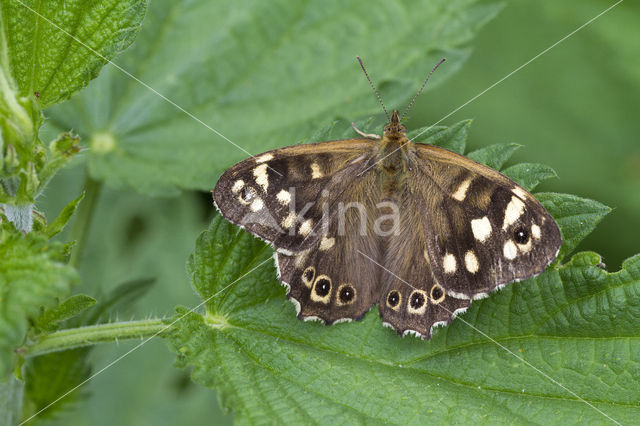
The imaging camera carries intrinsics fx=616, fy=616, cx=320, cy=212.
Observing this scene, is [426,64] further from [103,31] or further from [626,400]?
[626,400]

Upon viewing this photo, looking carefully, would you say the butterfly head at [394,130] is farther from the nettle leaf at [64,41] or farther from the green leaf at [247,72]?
the nettle leaf at [64,41]

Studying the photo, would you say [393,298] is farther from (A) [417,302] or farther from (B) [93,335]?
(B) [93,335]

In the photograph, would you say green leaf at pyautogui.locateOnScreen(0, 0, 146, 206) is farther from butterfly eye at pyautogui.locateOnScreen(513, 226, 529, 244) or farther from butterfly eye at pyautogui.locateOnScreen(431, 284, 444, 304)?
butterfly eye at pyautogui.locateOnScreen(513, 226, 529, 244)

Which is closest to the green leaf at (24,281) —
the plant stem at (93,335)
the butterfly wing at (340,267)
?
the plant stem at (93,335)

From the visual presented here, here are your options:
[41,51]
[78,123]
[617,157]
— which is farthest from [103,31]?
[617,157]

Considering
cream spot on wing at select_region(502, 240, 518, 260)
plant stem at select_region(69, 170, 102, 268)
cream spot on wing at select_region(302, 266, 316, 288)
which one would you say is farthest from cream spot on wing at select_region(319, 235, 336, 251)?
plant stem at select_region(69, 170, 102, 268)

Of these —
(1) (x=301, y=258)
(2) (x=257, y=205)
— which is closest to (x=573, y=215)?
(1) (x=301, y=258)
